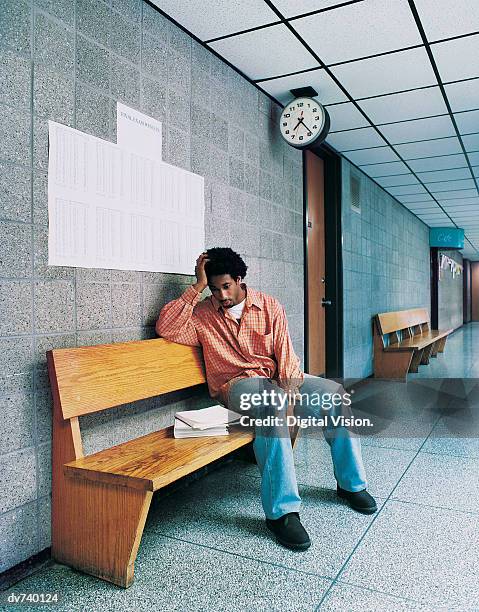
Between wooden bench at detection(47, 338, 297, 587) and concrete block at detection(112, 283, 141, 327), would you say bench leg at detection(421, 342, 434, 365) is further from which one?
concrete block at detection(112, 283, 141, 327)

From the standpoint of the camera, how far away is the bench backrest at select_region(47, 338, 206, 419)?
74.7 inches

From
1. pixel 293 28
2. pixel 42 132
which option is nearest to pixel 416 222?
pixel 293 28

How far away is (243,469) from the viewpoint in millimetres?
2955

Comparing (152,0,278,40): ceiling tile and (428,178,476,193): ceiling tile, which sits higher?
(428,178,476,193): ceiling tile

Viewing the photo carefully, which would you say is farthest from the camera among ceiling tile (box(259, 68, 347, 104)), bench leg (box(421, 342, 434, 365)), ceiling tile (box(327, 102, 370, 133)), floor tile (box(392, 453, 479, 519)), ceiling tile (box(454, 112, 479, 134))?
bench leg (box(421, 342, 434, 365))

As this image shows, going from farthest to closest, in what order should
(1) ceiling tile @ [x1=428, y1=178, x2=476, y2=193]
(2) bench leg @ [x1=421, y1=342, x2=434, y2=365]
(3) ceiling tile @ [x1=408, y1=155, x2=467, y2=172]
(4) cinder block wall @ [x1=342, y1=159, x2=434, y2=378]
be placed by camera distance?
(2) bench leg @ [x1=421, y1=342, x2=434, y2=365] → (1) ceiling tile @ [x1=428, y1=178, x2=476, y2=193] → (3) ceiling tile @ [x1=408, y1=155, x2=467, y2=172] → (4) cinder block wall @ [x1=342, y1=159, x2=434, y2=378]

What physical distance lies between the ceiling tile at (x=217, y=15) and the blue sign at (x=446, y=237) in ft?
28.7

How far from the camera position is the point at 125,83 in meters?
2.39

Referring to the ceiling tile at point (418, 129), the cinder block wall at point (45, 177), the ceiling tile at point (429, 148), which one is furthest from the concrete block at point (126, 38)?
the ceiling tile at point (429, 148)

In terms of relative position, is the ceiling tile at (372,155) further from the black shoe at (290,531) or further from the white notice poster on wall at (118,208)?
the black shoe at (290,531)

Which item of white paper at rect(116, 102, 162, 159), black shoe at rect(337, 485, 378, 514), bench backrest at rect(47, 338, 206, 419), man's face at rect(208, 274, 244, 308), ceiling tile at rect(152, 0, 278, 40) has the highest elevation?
ceiling tile at rect(152, 0, 278, 40)

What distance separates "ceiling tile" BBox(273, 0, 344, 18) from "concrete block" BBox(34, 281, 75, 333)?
1.77 m

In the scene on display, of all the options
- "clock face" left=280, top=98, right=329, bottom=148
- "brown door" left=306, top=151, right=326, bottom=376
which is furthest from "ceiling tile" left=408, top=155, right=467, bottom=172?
"clock face" left=280, top=98, right=329, bottom=148

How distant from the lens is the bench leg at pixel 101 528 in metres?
1.71
